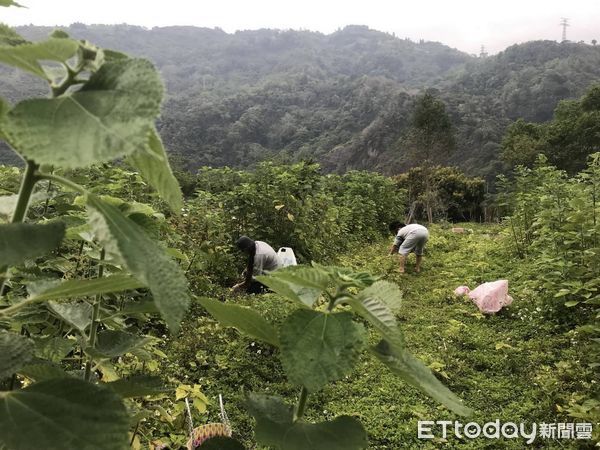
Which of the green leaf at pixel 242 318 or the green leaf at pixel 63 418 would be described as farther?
the green leaf at pixel 242 318

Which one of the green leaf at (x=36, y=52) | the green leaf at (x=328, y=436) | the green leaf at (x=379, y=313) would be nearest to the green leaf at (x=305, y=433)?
the green leaf at (x=328, y=436)

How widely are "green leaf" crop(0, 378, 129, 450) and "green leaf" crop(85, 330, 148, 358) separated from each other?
28cm

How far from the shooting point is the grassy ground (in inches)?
132

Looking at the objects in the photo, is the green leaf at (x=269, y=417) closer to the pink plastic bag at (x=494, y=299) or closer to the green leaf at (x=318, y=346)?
the green leaf at (x=318, y=346)

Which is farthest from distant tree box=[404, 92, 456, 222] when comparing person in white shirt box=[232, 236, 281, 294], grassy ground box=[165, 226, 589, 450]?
grassy ground box=[165, 226, 589, 450]

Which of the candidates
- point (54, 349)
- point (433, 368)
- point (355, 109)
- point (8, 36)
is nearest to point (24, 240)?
point (8, 36)

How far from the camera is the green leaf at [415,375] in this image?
1.85ft

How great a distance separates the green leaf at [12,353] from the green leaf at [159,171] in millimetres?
228

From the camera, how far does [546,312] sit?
4.90m

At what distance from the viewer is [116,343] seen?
840mm

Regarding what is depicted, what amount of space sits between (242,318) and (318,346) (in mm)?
108

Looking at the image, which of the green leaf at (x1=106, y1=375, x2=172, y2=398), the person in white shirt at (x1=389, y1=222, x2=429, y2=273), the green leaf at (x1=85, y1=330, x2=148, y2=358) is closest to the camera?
the green leaf at (x1=106, y1=375, x2=172, y2=398)

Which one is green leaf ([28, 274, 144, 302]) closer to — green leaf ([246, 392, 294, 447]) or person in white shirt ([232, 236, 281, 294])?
green leaf ([246, 392, 294, 447])

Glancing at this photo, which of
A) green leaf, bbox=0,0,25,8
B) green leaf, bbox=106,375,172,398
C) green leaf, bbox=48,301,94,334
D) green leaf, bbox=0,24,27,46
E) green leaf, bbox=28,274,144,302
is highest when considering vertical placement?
green leaf, bbox=0,0,25,8
